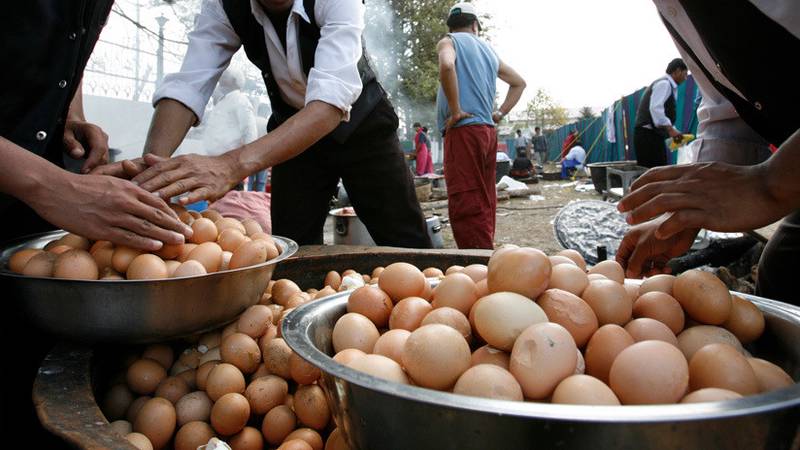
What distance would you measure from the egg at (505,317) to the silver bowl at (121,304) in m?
0.63

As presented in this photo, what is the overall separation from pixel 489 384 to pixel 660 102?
26.0 ft

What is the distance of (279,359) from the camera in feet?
4.09

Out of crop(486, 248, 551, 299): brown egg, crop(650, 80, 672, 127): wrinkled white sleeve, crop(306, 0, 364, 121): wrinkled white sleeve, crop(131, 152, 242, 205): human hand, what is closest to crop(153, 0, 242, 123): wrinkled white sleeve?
crop(306, 0, 364, 121): wrinkled white sleeve

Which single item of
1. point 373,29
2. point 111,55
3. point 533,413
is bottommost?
point 533,413

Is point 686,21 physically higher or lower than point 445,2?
lower

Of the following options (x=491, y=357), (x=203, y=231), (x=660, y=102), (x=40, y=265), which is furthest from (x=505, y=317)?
(x=660, y=102)

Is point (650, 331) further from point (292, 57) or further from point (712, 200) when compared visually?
point (292, 57)

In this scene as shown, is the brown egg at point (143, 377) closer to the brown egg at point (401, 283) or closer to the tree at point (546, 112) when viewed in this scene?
the brown egg at point (401, 283)

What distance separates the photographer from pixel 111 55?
6.45 m

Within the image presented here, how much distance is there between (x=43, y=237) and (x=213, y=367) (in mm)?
719

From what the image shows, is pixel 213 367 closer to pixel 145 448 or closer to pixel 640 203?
pixel 145 448

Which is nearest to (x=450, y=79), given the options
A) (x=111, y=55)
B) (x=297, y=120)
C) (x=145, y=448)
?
(x=297, y=120)

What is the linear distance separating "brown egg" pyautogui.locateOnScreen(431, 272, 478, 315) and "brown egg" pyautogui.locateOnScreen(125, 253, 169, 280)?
2.07 ft

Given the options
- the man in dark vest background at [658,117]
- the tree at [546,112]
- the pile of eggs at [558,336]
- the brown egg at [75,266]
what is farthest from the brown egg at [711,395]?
the tree at [546,112]
